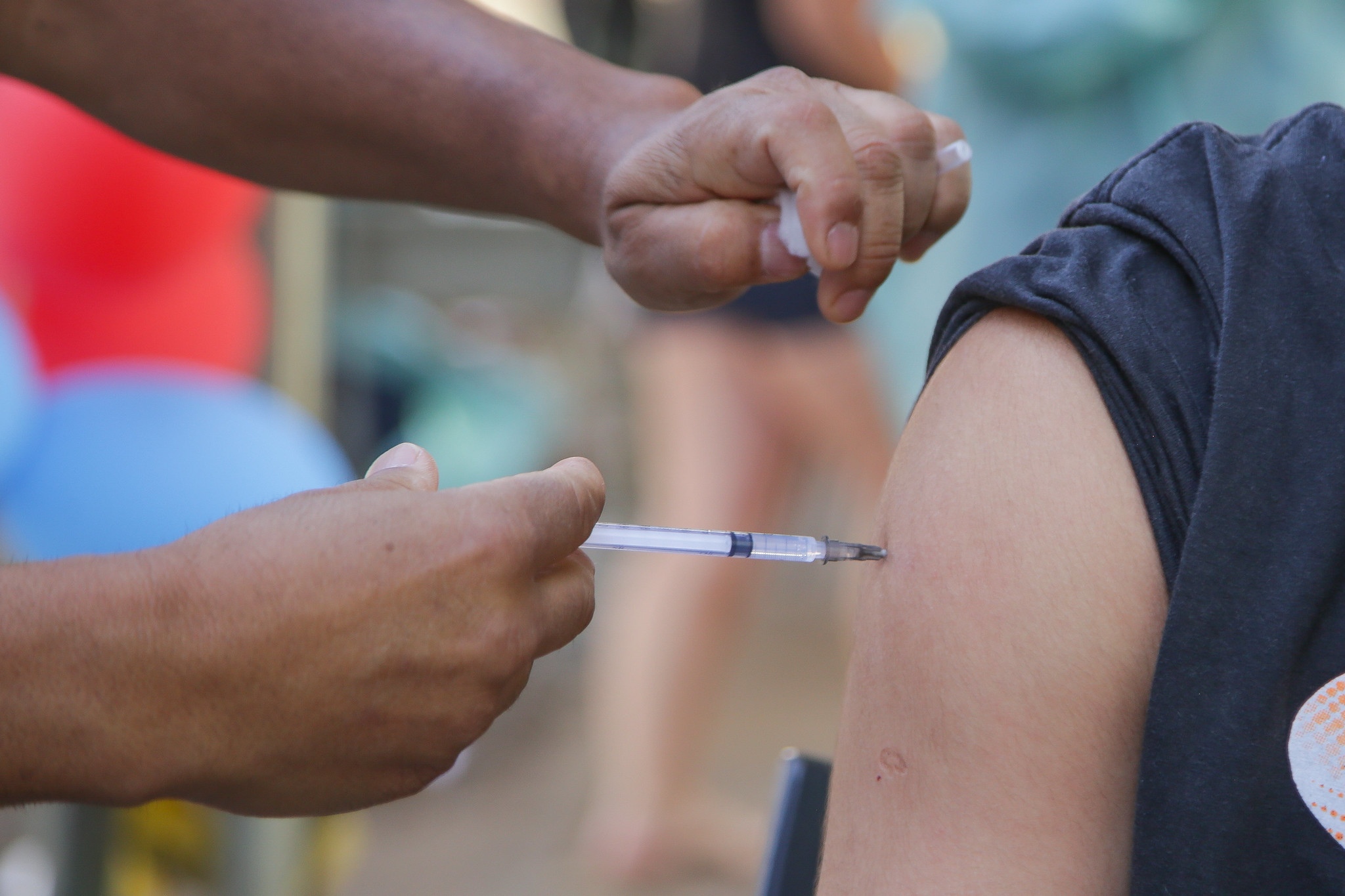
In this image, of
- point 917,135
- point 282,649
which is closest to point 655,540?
point 282,649

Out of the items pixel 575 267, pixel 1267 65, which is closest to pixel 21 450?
pixel 1267 65

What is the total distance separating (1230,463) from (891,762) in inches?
9.4

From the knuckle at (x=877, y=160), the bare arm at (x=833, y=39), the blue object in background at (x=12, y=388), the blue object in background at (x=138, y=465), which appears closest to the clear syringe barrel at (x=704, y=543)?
the knuckle at (x=877, y=160)

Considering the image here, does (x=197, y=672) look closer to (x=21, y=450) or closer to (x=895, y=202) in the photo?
(x=895, y=202)

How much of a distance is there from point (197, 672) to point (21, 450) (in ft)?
3.62

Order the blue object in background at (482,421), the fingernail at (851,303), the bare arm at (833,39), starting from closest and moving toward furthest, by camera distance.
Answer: the fingernail at (851,303) → the bare arm at (833,39) → the blue object in background at (482,421)

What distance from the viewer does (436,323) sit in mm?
4859

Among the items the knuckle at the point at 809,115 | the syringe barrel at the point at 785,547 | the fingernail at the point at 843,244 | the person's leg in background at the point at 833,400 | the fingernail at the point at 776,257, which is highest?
the person's leg in background at the point at 833,400

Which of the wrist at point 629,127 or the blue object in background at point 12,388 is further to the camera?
the blue object in background at point 12,388

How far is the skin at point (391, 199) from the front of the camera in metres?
0.57

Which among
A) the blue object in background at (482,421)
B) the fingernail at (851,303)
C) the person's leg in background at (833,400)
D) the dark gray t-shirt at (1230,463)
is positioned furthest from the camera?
the blue object in background at (482,421)

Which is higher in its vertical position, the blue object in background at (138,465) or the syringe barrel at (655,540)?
the blue object in background at (138,465)

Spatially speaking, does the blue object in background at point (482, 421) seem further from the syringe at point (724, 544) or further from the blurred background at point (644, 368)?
the syringe at point (724, 544)

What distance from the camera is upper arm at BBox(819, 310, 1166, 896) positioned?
1.90ft
